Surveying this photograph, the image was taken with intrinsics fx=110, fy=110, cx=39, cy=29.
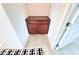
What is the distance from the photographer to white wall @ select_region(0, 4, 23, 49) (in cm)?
152

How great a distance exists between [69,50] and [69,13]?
1.63m

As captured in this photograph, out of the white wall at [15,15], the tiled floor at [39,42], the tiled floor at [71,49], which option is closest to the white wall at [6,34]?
the white wall at [15,15]

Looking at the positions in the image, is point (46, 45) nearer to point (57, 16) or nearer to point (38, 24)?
point (38, 24)

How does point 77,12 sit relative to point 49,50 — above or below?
above

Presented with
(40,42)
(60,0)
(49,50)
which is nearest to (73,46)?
(49,50)

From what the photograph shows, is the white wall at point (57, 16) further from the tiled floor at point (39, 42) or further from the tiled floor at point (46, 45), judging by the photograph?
the tiled floor at point (39, 42)

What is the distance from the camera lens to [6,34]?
2006mm

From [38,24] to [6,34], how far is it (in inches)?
65.9

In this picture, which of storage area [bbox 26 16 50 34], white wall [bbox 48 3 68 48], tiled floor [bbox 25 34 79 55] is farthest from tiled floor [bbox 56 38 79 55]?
storage area [bbox 26 16 50 34]

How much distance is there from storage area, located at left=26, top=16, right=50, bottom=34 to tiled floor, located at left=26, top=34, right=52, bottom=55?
143 mm

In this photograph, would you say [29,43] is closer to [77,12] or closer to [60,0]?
[77,12]

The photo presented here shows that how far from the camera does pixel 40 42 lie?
3385 mm

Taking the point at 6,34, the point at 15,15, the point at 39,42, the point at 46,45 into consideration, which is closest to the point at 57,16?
the point at 15,15

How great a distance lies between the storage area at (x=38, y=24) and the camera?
11.5 feet
